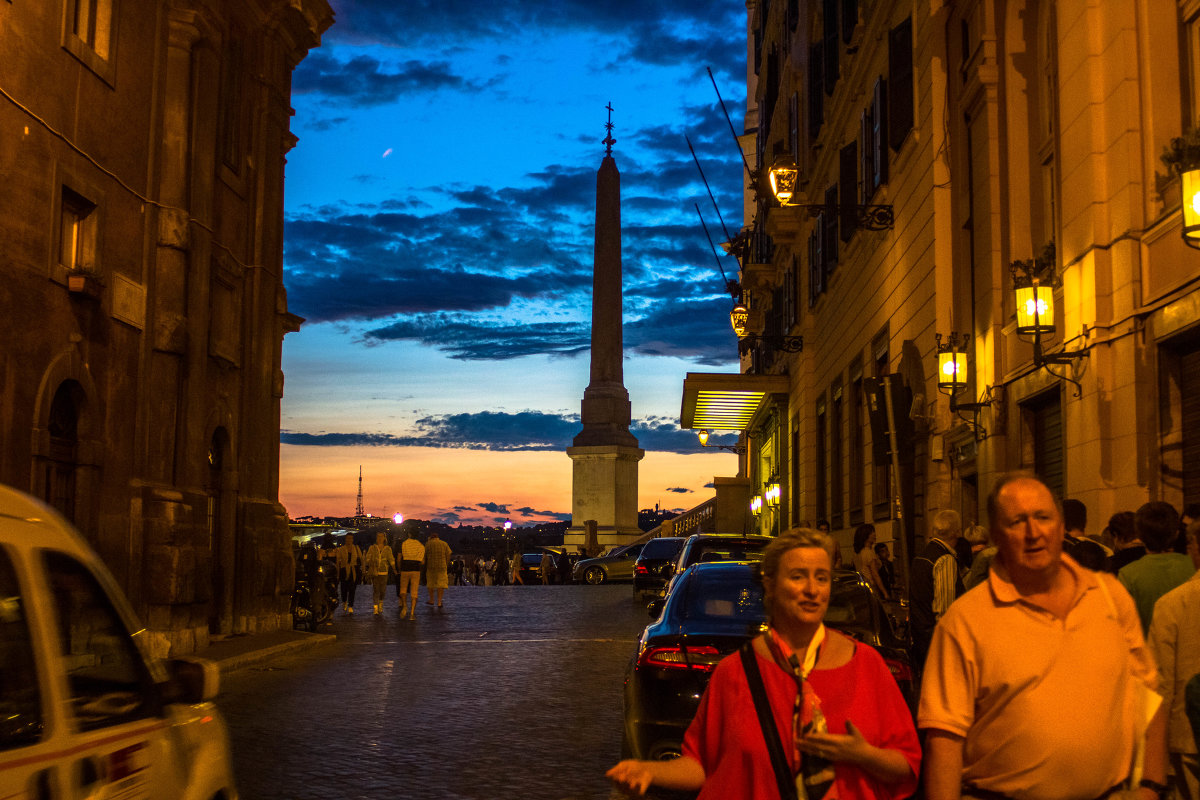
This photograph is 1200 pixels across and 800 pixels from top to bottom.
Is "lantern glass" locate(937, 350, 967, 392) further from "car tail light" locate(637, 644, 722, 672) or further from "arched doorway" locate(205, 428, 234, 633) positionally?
"arched doorway" locate(205, 428, 234, 633)

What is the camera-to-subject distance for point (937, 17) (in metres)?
16.8

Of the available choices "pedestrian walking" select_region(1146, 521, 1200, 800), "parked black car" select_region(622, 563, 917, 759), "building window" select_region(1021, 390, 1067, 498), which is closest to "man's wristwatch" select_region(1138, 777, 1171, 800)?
"pedestrian walking" select_region(1146, 521, 1200, 800)

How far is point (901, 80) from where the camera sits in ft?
60.3

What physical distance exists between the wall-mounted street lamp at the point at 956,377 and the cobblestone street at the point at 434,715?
16.2 ft

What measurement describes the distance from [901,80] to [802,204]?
2188mm

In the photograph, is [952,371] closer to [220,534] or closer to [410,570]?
[220,534]

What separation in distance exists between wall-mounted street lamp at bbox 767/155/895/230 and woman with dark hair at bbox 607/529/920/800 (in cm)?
1564

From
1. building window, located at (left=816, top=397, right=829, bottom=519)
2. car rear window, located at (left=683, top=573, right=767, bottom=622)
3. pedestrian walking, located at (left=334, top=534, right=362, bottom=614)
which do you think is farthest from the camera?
building window, located at (left=816, top=397, right=829, bottom=519)

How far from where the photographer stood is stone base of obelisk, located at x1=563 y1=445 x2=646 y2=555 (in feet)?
180

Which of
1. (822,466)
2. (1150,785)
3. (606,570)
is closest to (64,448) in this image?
(1150,785)

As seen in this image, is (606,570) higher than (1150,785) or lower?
lower

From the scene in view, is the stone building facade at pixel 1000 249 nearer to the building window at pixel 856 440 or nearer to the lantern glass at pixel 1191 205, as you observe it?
the building window at pixel 856 440

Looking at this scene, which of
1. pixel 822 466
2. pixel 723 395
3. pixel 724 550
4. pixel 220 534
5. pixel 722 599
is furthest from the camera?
pixel 723 395

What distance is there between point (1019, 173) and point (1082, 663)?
11938 millimetres
